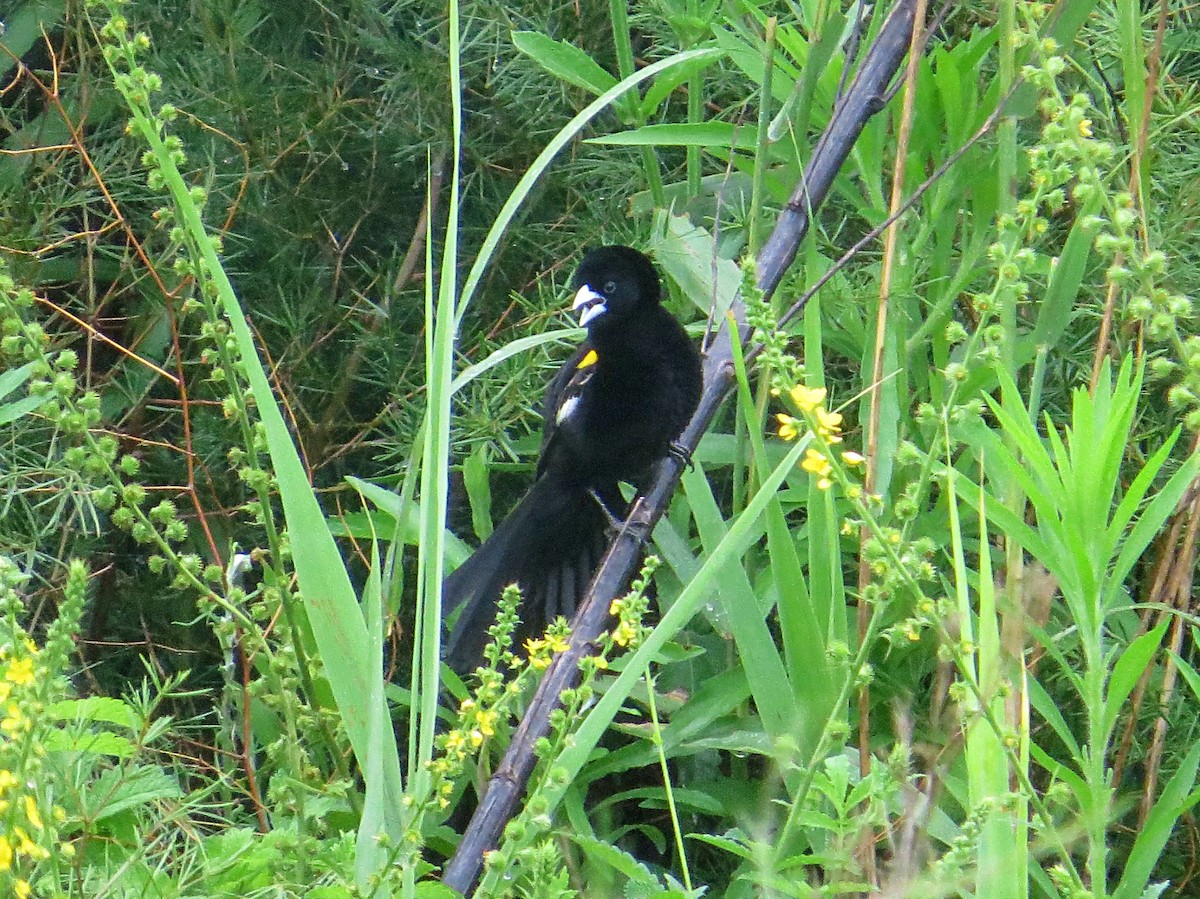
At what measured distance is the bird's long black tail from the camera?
185cm

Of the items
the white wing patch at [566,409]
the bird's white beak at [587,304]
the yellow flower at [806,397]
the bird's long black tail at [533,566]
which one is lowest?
the bird's long black tail at [533,566]

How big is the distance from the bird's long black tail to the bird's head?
0.88 ft

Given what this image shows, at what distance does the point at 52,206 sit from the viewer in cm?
221

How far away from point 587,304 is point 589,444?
249mm

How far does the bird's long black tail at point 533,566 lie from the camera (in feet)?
6.07

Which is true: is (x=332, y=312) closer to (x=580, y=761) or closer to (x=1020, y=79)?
(x=1020, y=79)

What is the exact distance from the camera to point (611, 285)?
2.14m

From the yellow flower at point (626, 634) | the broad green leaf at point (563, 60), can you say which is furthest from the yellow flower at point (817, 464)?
the broad green leaf at point (563, 60)

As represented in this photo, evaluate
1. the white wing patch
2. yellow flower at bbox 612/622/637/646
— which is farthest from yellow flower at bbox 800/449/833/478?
the white wing patch

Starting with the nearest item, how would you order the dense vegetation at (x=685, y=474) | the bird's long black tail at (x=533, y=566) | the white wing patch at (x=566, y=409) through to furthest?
the dense vegetation at (x=685, y=474) → the bird's long black tail at (x=533, y=566) → the white wing patch at (x=566, y=409)

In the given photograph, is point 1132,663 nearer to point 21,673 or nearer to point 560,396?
point 21,673

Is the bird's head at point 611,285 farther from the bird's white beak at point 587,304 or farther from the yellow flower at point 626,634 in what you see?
the yellow flower at point 626,634

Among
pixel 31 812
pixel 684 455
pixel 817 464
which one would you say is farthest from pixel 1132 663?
pixel 31 812

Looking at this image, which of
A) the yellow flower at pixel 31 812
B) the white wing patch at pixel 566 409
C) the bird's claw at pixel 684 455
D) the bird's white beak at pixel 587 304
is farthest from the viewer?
the white wing patch at pixel 566 409
